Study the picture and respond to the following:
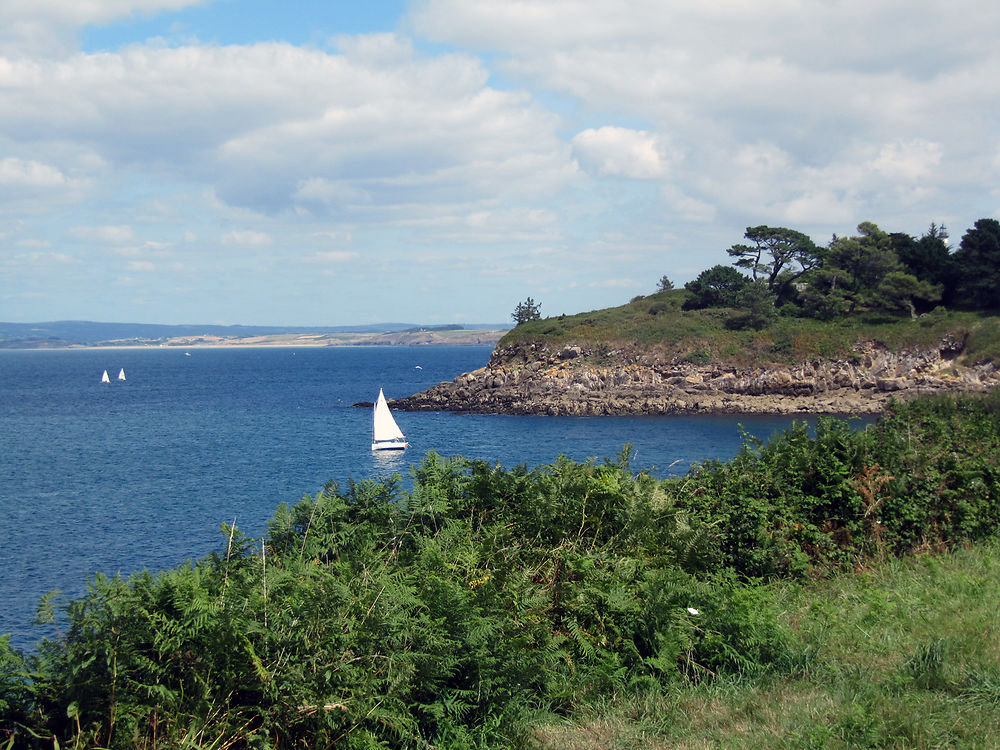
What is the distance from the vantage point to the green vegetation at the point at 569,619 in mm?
4586

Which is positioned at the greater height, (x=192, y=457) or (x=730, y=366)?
(x=730, y=366)

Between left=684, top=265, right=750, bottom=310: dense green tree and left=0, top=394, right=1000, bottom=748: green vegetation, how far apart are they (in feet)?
244

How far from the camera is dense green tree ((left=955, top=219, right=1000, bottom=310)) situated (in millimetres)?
68188

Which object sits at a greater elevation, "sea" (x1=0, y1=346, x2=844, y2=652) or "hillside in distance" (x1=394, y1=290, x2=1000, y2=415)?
"hillside in distance" (x1=394, y1=290, x2=1000, y2=415)

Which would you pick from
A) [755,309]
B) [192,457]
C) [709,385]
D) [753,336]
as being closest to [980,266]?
[755,309]

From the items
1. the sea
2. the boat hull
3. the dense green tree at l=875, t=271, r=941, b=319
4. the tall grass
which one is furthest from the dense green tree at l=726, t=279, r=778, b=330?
the tall grass

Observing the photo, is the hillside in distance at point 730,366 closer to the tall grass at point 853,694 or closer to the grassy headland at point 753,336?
the grassy headland at point 753,336

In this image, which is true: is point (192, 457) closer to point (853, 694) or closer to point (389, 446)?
point (389, 446)

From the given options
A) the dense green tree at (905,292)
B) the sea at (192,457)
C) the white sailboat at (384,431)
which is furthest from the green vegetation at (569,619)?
the dense green tree at (905,292)

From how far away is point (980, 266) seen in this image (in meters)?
69.2

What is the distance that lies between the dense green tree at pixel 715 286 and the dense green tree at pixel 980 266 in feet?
64.3

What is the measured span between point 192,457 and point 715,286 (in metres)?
57.0

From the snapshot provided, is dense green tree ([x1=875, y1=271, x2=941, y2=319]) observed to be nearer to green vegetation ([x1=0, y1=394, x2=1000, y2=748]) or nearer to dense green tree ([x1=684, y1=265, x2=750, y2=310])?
dense green tree ([x1=684, y1=265, x2=750, y2=310])

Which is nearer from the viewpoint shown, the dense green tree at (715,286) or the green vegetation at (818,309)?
the green vegetation at (818,309)
